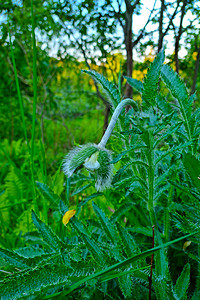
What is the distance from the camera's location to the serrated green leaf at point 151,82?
0.78 meters

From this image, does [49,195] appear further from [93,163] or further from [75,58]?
[75,58]

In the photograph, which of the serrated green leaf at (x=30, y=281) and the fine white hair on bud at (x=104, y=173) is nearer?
the serrated green leaf at (x=30, y=281)

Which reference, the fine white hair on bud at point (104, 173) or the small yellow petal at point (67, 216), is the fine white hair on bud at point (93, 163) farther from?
the small yellow petal at point (67, 216)

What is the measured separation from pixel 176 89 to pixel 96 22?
165 centimetres

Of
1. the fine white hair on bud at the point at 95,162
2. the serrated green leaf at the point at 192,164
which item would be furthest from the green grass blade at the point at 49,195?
the serrated green leaf at the point at 192,164

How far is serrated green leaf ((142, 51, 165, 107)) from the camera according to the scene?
780mm

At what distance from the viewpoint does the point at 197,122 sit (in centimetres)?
93

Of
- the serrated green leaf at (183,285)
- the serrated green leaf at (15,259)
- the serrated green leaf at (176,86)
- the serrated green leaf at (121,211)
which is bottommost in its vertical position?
the serrated green leaf at (183,285)

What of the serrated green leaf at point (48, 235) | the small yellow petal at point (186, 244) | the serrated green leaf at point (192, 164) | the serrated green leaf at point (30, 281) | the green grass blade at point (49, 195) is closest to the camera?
the serrated green leaf at point (30, 281)

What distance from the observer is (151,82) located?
0.78 meters

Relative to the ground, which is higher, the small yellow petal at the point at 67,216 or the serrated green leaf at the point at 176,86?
the serrated green leaf at the point at 176,86

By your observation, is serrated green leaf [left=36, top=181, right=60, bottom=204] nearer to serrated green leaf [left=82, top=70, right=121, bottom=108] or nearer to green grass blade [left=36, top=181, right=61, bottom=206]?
green grass blade [left=36, top=181, right=61, bottom=206]

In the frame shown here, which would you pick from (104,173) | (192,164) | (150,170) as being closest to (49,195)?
(104,173)

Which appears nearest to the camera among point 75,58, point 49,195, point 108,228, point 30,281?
point 30,281
